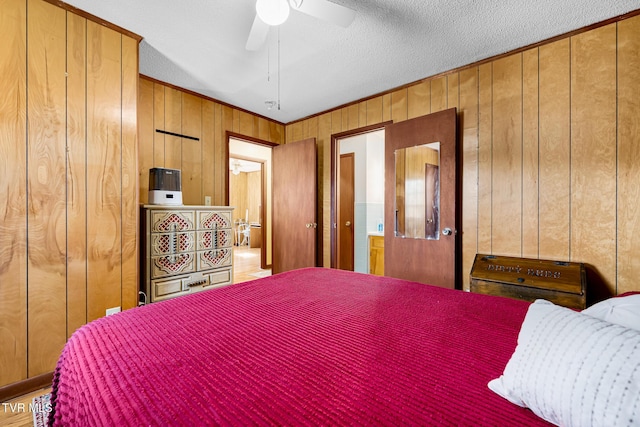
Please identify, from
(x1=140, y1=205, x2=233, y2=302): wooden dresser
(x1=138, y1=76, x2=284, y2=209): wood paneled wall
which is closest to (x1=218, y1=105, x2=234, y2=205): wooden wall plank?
(x1=138, y1=76, x2=284, y2=209): wood paneled wall

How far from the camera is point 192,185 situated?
3361mm

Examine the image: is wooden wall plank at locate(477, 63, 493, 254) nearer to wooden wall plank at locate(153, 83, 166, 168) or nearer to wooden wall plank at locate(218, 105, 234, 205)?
wooden wall plank at locate(218, 105, 234, 205)

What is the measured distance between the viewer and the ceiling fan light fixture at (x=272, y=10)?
4.87 ft

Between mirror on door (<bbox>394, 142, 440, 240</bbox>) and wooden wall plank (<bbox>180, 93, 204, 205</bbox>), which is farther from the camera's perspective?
wooden wall plank (<bbox>180, 93, 204, 205</bbox>)

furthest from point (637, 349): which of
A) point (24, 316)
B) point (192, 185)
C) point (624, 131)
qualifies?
point (192, 185)

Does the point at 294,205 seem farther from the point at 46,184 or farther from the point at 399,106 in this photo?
the point at 46,184

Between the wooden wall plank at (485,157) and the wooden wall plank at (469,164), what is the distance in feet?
0.11

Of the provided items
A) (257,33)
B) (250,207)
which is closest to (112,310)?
(257,33)

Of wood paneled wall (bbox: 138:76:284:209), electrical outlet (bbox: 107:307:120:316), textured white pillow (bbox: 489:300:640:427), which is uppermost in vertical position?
wood paneled wall (bbox: 138:76:284:209)

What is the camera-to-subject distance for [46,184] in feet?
6.12

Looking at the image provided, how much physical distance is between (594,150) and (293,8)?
2.35 meters

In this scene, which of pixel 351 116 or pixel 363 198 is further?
pixel 363 198

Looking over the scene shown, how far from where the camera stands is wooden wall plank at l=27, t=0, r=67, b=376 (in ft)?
5.96

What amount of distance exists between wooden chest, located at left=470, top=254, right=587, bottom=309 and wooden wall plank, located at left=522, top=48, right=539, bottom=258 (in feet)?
0.63
